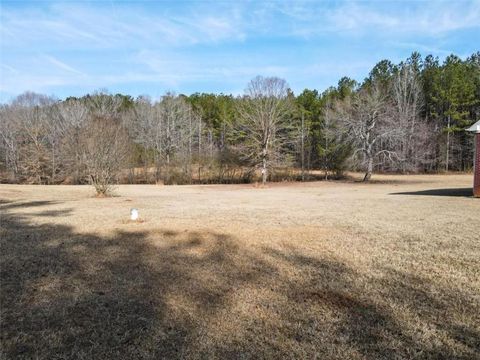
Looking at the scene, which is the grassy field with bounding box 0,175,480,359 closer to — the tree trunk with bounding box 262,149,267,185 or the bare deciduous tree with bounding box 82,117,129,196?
the bare deciduous tree with bounding box 82,117,129,196

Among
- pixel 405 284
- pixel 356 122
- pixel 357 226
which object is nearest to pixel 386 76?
pixel 356 122

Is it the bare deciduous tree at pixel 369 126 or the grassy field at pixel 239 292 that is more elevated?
the bare deciduous tree at pixel 369 126

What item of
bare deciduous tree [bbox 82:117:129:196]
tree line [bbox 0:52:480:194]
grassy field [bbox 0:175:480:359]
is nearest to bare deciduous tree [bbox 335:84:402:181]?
tree line [bbox 0:52:480:194]

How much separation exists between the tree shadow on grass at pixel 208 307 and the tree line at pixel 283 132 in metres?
26.4

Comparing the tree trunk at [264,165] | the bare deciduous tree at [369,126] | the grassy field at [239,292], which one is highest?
the bare deciduous tree at [369,126]

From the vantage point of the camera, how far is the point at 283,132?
44406 mm

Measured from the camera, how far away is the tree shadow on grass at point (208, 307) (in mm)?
3963

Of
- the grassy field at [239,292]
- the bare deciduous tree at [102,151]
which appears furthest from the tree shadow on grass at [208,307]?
the bare deciduous tree at [102,151]

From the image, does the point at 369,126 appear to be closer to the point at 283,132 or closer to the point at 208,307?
the point at 283,132

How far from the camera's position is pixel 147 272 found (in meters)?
6.41

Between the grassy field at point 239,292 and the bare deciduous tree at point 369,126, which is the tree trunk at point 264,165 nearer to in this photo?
the bare deciduous tree at point 369,126

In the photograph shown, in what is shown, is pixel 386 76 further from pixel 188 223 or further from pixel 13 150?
pixel 188 223

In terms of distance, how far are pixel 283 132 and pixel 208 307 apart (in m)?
40.2

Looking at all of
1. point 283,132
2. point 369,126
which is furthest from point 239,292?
point 283,132
